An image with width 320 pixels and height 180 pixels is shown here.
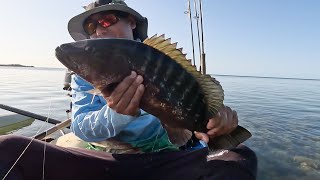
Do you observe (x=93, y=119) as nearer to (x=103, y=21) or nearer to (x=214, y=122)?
(x=214, y=122)

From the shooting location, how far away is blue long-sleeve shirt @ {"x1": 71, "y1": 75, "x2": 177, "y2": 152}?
2904 mm

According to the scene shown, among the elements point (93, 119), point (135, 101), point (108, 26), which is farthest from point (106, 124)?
point (108, 26)

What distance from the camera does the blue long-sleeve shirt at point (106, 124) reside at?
114 inches

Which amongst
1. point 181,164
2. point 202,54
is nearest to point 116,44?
point 181,164

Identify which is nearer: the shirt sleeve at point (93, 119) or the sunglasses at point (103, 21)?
the shirt sleeve at point (93, 119)

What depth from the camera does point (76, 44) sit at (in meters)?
2.46

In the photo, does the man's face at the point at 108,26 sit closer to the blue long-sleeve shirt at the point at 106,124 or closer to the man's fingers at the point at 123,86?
the blue long-sleeve shirt at the point at 106,124

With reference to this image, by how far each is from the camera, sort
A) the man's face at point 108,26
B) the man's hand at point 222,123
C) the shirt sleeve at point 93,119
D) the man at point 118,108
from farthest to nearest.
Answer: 1. the man's face at point 108,26
2. the man's hand at point 222,123
3. the shirt sleeve at point 93,119
4. the man at point 118,108

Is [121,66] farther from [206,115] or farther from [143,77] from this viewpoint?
[206,115]

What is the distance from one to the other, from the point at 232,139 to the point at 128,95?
1.27 meters

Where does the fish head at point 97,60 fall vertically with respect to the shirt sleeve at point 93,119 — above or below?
above

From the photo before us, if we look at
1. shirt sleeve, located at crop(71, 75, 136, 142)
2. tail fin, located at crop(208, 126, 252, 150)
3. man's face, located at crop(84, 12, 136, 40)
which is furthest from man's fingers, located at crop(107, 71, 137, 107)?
man's face, located at crop(84, 12, 136, 40)

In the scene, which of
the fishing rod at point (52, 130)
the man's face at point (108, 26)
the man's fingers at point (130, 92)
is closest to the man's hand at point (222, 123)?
the man's fingers at point (130, 92)

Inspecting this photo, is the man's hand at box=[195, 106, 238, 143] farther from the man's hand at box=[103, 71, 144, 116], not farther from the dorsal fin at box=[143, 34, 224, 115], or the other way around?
the man's hand at box=[103, 71, 144, 116]
